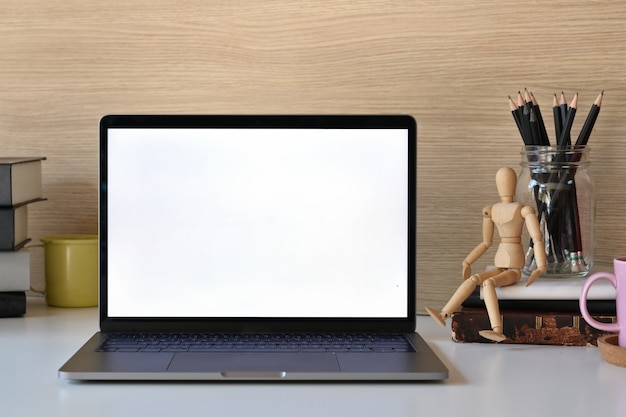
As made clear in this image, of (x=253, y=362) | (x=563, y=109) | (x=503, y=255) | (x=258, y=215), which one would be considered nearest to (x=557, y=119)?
(x=563, y=109)

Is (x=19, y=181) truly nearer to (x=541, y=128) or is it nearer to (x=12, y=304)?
(x=12, y=304)

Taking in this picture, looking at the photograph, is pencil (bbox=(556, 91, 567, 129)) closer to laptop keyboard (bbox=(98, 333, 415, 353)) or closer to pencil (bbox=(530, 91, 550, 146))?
pencil (bbox=(530, 91, 550, 146))

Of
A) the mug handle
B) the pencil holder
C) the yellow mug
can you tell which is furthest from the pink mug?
the yellow mug

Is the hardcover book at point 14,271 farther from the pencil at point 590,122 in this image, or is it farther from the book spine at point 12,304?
the pencil at point 590,122

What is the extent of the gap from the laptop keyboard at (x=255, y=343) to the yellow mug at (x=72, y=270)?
22cm

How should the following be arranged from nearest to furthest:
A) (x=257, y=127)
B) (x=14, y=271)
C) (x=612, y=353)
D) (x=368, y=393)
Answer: (x=368, y=393), (x=612, y=353), (x=257, y=127), (x=14, y=271)

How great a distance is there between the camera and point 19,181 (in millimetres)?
1081

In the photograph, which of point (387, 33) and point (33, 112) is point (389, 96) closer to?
point (387, 33)

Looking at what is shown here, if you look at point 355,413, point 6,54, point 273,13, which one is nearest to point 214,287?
point 355,413

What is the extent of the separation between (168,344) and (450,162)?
0.48 meters

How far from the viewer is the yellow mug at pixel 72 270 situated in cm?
113

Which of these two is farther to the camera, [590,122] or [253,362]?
[590,122]

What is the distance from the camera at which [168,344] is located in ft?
2.93

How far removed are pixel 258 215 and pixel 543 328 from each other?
0.35 m
